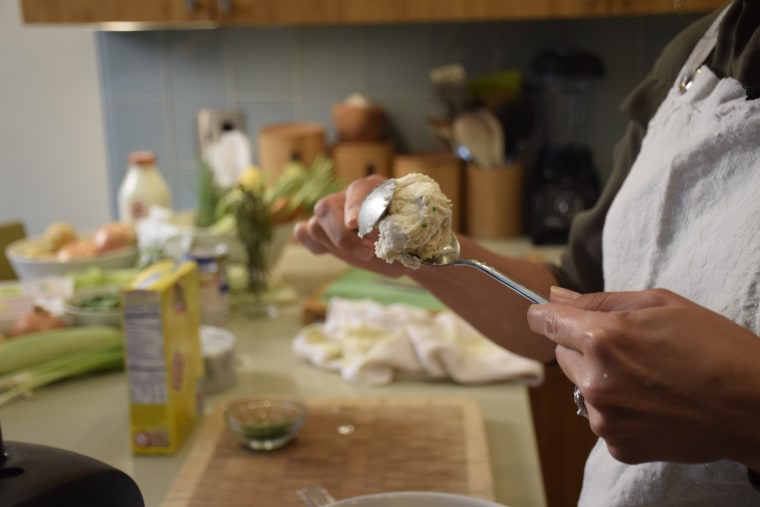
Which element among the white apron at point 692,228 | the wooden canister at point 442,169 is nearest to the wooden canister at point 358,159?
the wooden canister at point 442,169

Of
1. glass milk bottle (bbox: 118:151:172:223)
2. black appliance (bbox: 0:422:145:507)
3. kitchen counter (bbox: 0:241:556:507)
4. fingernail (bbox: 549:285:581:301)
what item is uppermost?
fingernail (bbox: 549:285:581:301)

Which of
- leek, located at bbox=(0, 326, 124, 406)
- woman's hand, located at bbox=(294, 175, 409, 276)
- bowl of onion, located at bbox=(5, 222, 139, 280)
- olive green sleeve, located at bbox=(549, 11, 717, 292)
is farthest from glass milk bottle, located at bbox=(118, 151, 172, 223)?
olive green sleeve, located at bbox=(549, 11, 717, 292)

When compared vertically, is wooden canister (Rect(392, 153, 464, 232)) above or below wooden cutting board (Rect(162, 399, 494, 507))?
above

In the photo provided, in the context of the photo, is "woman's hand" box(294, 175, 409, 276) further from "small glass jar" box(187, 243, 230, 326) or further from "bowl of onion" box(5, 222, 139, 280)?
"bowl of onion" box(5, 222, 139, 280)

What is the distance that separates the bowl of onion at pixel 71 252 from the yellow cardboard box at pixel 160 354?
660mm

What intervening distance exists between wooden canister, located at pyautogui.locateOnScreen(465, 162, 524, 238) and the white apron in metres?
1.30

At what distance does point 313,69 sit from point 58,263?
0.92m

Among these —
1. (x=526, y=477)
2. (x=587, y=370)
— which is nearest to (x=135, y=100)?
(x=526, y=477)

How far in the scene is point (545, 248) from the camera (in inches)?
85.4

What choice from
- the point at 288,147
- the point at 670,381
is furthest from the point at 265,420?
the point at 288,147

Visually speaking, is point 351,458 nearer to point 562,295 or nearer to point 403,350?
point 403,350

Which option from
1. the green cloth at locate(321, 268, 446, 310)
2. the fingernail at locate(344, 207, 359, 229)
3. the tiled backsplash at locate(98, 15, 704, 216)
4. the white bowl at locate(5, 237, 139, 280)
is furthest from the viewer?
the tiled backsplash at locate(98, 15, 704, 216)

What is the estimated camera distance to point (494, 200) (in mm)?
2230

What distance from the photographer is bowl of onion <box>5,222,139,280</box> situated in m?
1.72
